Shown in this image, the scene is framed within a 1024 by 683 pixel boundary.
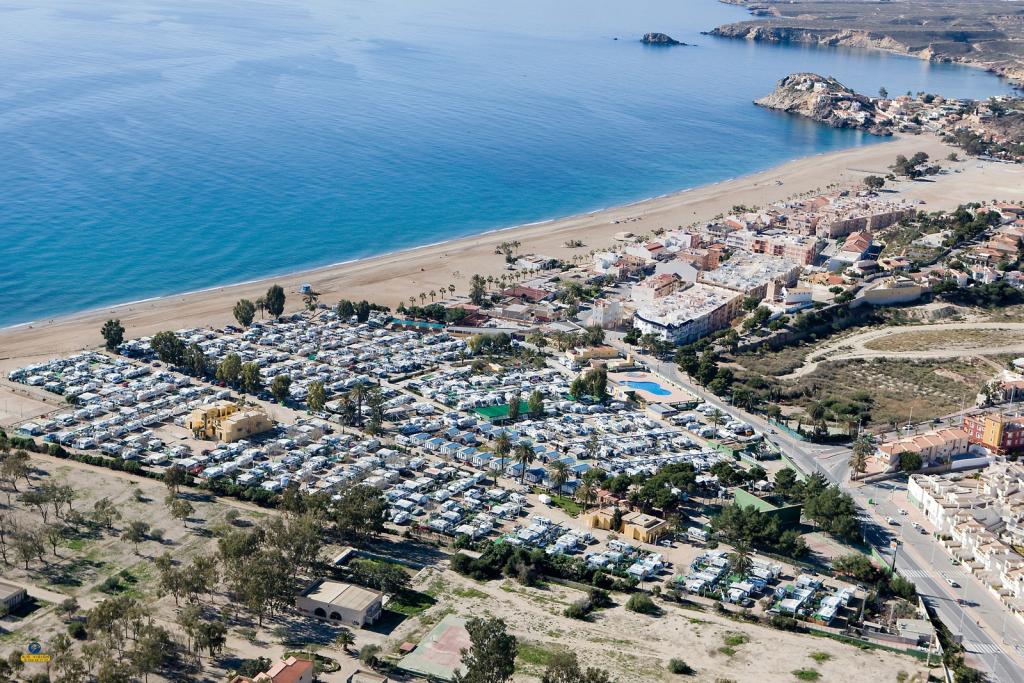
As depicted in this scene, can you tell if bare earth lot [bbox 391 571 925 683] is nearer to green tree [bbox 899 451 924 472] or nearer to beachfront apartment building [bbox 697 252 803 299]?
green tree [bbox 899 451 924 472]

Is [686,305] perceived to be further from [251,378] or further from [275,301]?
[251,378]

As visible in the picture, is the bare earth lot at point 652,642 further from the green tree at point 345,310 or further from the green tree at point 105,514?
the green tree at point 345,310

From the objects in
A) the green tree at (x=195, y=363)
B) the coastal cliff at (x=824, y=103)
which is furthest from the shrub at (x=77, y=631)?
the coastal cliff at (x=824, y=103)

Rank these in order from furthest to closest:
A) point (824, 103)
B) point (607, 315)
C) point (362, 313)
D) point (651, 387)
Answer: point (824, 103) < point (607, 315) < point (362, 313) < point (651, 387)

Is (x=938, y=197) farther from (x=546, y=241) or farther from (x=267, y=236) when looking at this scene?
(x=267, y=236)

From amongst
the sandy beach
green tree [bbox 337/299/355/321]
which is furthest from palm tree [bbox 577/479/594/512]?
the sandy beach

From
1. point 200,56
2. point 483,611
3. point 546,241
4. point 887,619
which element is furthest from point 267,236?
point 200,56

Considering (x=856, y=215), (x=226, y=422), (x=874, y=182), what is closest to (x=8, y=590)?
(x=226, y=422)
